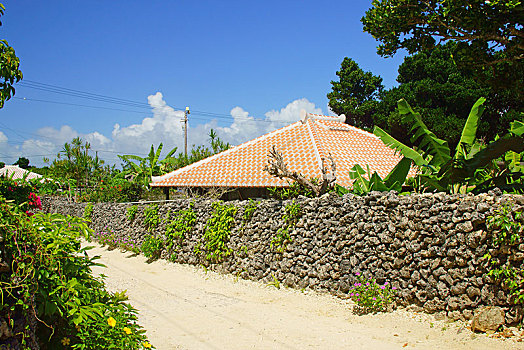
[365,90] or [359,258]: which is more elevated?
[365,90]

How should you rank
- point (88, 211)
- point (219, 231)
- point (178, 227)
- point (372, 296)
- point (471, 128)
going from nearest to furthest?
point (372, 296)
point (471, 128)
point (219, 231)
point (178, 227)
point (88, 211)

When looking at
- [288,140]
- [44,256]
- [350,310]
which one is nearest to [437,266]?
[350,310]

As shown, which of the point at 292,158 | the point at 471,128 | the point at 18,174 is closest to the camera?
the point at 471,128

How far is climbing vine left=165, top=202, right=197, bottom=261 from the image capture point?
11703mm

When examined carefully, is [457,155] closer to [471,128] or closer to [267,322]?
[471,128]

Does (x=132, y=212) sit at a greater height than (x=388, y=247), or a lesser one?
greater

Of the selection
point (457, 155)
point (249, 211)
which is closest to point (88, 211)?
point (249, 211)

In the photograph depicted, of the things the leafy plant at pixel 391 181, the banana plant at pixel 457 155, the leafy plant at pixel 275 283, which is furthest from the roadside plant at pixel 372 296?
the banana plant at pixel 457 155

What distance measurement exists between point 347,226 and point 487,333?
3009 mm

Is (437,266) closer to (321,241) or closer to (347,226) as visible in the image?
(347,226)

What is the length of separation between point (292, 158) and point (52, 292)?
1227 centimetres

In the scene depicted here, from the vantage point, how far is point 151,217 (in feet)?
44.2

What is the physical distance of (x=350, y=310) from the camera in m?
7.32

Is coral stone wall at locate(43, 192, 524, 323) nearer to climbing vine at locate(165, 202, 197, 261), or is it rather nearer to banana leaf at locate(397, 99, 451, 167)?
banana leaf at locate(397, 99, 451, 167)
